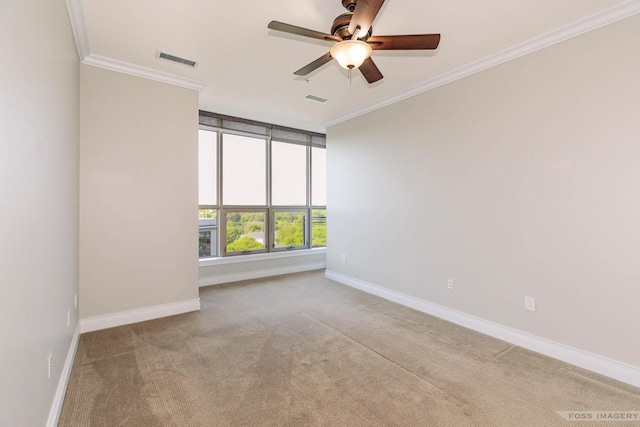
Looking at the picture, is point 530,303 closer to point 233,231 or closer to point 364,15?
point 364,15

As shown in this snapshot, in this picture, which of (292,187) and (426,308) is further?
(292,187)

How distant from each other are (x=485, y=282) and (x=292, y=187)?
386cm

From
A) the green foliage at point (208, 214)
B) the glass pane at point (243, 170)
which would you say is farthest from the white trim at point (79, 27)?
the green foliage at point (208, 214)

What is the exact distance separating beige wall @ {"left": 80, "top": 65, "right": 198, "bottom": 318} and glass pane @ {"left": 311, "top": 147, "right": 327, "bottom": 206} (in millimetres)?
2897

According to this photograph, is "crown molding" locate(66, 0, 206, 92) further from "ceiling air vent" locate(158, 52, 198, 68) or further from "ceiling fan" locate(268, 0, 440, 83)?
"ceiling fan" locate(268, 0, 440, 83)

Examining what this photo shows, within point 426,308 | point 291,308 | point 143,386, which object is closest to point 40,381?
point 143,386

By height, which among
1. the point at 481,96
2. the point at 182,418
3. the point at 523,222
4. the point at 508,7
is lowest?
the point at 182,418

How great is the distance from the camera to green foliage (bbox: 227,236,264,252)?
17.1 feet

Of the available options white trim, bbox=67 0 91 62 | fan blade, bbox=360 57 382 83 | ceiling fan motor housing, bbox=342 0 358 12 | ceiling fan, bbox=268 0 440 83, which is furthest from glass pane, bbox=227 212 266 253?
ceiling fan motor housing, bbox=342 0 358 12

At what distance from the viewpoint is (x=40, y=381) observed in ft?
5.01

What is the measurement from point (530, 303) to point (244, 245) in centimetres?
422

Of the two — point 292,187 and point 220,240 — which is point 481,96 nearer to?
point 292,187

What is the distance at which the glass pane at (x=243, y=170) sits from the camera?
5.16 m

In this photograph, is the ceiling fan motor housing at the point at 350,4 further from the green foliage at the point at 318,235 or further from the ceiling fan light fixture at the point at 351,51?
the green foliage at the point at 318,235
